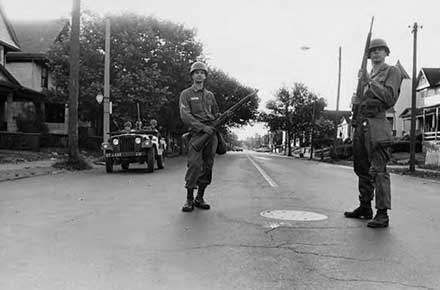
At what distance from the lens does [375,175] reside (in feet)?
19.7

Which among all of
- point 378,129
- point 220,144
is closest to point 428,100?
Answer: point 220,144

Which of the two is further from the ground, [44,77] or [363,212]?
[44,77]

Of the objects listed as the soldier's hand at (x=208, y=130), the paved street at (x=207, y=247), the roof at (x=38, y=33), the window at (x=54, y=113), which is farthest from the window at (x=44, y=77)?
the soldier's hand at (x=208, y=130)

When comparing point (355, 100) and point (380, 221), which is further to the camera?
point (355, 100)

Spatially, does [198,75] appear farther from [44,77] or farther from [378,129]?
[44,77]

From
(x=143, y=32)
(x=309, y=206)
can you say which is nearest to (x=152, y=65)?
(x=143, y=32)

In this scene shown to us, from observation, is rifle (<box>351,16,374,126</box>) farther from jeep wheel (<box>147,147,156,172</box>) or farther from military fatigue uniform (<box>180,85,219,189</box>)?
jeep wheel (<box>147,147,156,172</box>)

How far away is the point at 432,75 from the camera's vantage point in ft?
157

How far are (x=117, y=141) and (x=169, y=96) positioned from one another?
712 inches

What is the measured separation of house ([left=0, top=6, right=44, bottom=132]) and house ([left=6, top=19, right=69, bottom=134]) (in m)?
0.98

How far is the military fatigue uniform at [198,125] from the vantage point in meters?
6.98

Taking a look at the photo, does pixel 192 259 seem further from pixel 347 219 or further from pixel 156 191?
pixel 156 191

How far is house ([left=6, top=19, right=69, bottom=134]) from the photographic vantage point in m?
35.4

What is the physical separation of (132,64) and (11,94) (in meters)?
7.48
